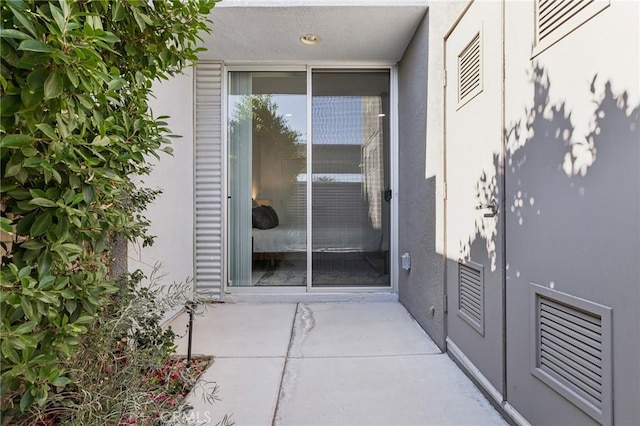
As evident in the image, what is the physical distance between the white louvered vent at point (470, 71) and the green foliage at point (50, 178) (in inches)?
65.9

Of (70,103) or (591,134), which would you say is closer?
(70,103)

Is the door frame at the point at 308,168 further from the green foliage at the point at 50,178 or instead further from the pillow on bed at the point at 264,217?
the green foliage at the point at 50,178

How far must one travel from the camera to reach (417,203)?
9.43 feet

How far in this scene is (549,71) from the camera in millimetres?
1278

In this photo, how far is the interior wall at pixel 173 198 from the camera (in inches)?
101

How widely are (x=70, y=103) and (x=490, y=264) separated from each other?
183 centimetres

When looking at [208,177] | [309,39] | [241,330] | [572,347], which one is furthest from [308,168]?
[572,347]

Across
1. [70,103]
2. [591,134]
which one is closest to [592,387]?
[591,134]

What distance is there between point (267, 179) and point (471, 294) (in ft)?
7.84

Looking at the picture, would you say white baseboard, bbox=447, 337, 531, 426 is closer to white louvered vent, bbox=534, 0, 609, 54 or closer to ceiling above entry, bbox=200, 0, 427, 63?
white louvered vent, bbox=534, 0, 609, 54

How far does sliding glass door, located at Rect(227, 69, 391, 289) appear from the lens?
361 cm

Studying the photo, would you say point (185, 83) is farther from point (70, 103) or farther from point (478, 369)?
point (478, 369)

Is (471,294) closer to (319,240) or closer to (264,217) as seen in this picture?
(319,240)

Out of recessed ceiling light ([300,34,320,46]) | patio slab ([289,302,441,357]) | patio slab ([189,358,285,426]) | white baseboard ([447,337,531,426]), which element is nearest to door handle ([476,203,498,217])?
white baseboard ([447,337,531,426])
